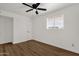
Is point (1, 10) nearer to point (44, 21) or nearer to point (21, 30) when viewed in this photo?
point (21, 30)

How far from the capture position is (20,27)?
573 centimetres

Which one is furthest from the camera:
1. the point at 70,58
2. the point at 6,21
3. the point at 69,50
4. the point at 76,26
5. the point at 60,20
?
the point at 6,21

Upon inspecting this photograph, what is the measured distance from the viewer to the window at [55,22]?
13.9 ft

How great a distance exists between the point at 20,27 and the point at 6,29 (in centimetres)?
103

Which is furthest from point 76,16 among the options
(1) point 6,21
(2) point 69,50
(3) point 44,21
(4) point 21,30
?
(1) point 6,21

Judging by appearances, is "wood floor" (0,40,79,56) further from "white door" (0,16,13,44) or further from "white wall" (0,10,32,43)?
"white wall" (0,10,32,43)

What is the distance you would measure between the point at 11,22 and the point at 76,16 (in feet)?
14.2

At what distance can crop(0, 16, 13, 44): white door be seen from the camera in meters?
5.02

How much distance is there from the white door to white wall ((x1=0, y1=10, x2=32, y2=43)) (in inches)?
16.0

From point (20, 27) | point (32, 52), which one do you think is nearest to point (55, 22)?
point (32, 52)

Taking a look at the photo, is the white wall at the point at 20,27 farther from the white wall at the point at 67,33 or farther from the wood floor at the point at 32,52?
the white wall at the point at 67,33

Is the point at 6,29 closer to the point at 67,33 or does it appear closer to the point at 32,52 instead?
the point at 32,52

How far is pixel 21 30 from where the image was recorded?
5863mm

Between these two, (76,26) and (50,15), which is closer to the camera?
(76,26)
